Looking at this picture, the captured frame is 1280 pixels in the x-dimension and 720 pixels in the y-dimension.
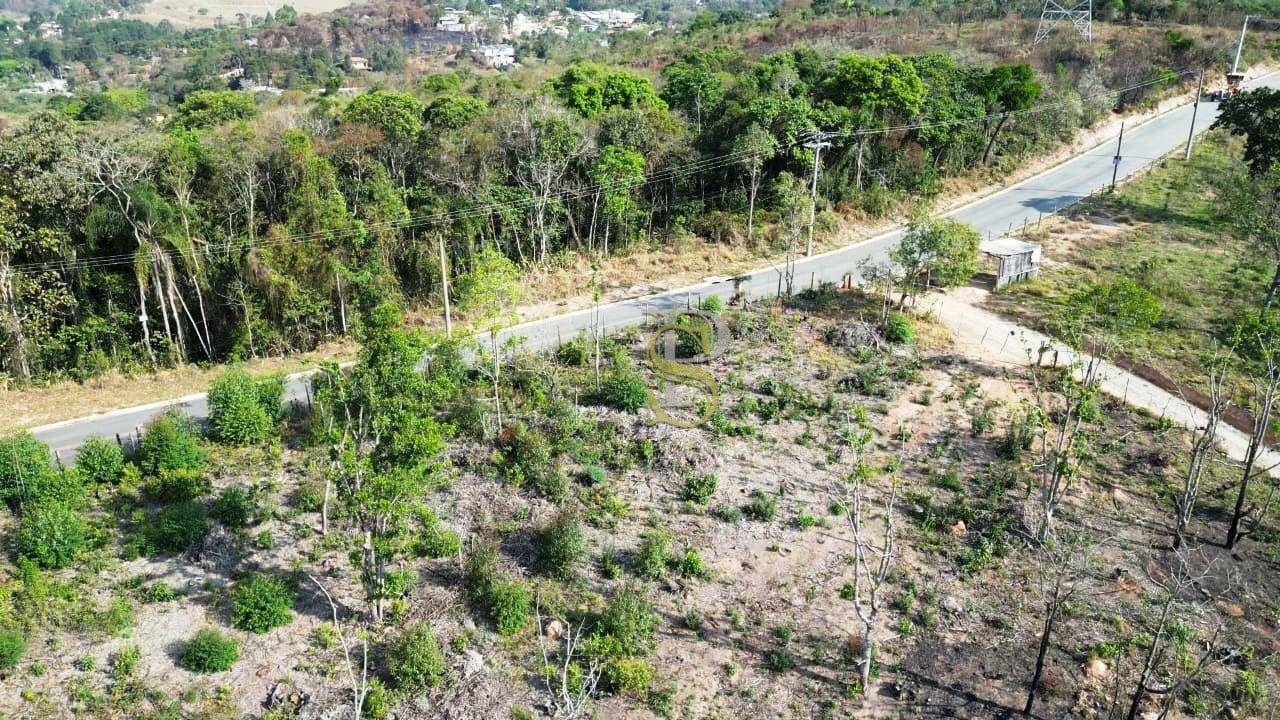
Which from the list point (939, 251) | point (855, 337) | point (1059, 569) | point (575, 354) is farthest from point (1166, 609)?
point (575, 354)

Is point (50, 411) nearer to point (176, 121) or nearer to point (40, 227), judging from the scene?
point (40, 227)

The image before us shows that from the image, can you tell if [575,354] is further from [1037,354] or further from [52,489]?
[1037,354]

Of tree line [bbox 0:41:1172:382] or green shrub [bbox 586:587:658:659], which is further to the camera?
tree line [bbox 0:41:1172:382]

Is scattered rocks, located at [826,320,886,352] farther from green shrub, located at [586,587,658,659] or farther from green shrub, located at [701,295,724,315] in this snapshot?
green shrub, located at [586,587,658,659]

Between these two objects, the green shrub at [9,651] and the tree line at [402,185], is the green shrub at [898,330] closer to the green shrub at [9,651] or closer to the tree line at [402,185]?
the tree line at [402,185]

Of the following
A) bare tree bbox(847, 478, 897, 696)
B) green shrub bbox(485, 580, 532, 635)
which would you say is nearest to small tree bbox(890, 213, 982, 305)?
bare tree bbox(847, 478, 897, 696)
